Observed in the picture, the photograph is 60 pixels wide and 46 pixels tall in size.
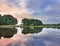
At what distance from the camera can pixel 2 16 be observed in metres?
62.7

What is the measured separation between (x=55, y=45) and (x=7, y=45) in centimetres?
275

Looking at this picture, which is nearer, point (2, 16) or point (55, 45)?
point (55, 45)

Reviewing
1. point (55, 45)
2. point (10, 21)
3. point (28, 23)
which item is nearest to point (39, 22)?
point (28, 23)

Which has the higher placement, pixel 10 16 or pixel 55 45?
pixel 10 16

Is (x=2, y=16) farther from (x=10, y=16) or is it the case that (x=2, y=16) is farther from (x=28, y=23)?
A: (x=28, y=23)

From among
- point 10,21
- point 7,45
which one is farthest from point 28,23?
point 7,45

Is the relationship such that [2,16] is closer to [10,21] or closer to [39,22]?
[10,21]

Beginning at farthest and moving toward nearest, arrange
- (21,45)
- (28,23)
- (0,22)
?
(28,23)
(0,22)
(21,45)

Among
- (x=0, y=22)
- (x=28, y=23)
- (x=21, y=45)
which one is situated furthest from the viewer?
(x=28, y=23)

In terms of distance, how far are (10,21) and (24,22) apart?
4230 millimetres

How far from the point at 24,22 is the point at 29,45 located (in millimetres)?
50562

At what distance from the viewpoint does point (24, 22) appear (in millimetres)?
62250

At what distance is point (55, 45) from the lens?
11750mm

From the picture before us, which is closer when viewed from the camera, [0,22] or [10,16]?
[0,22]
